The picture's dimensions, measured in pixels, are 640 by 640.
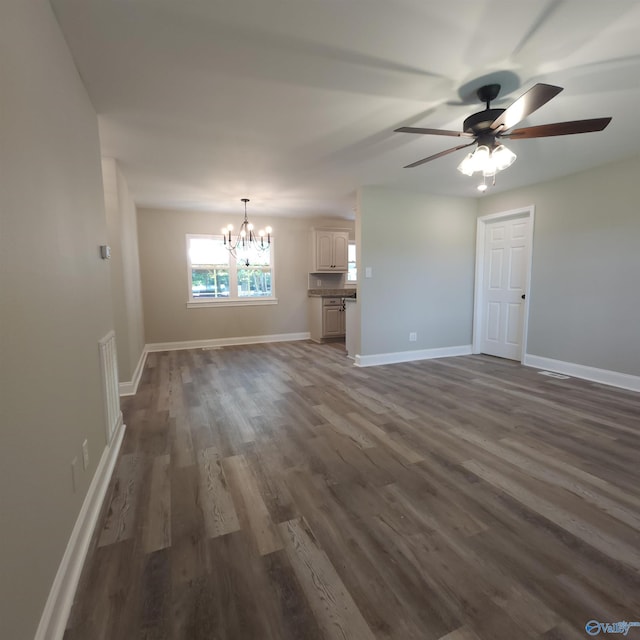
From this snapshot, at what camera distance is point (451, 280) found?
5.37 metres

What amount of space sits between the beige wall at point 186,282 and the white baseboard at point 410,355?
8.50 feet

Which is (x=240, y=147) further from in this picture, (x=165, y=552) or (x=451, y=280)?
(x=451, y=280)

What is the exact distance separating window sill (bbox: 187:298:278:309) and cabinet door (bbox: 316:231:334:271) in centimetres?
121

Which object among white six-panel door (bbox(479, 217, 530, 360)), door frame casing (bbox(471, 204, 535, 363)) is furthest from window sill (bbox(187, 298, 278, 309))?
white six-panel door (bbox(479, 217, 530, 360))

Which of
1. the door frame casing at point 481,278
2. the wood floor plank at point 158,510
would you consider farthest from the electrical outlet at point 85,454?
the door frame casing at point 481,278

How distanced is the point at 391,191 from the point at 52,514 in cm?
488

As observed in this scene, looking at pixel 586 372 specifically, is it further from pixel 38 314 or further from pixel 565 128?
pixel 38 314

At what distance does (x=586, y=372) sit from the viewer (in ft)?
13.4

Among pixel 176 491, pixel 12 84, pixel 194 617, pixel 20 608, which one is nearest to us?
pixel 20 608

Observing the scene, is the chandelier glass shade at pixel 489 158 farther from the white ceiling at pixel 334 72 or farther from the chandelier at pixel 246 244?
the chandelier at pixel 246 244

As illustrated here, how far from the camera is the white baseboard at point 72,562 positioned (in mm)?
1113

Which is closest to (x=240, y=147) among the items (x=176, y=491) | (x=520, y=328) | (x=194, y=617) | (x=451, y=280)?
(x=176, y=491)

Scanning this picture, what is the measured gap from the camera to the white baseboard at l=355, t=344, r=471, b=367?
4863 millimetres

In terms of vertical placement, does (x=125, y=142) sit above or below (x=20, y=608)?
above
